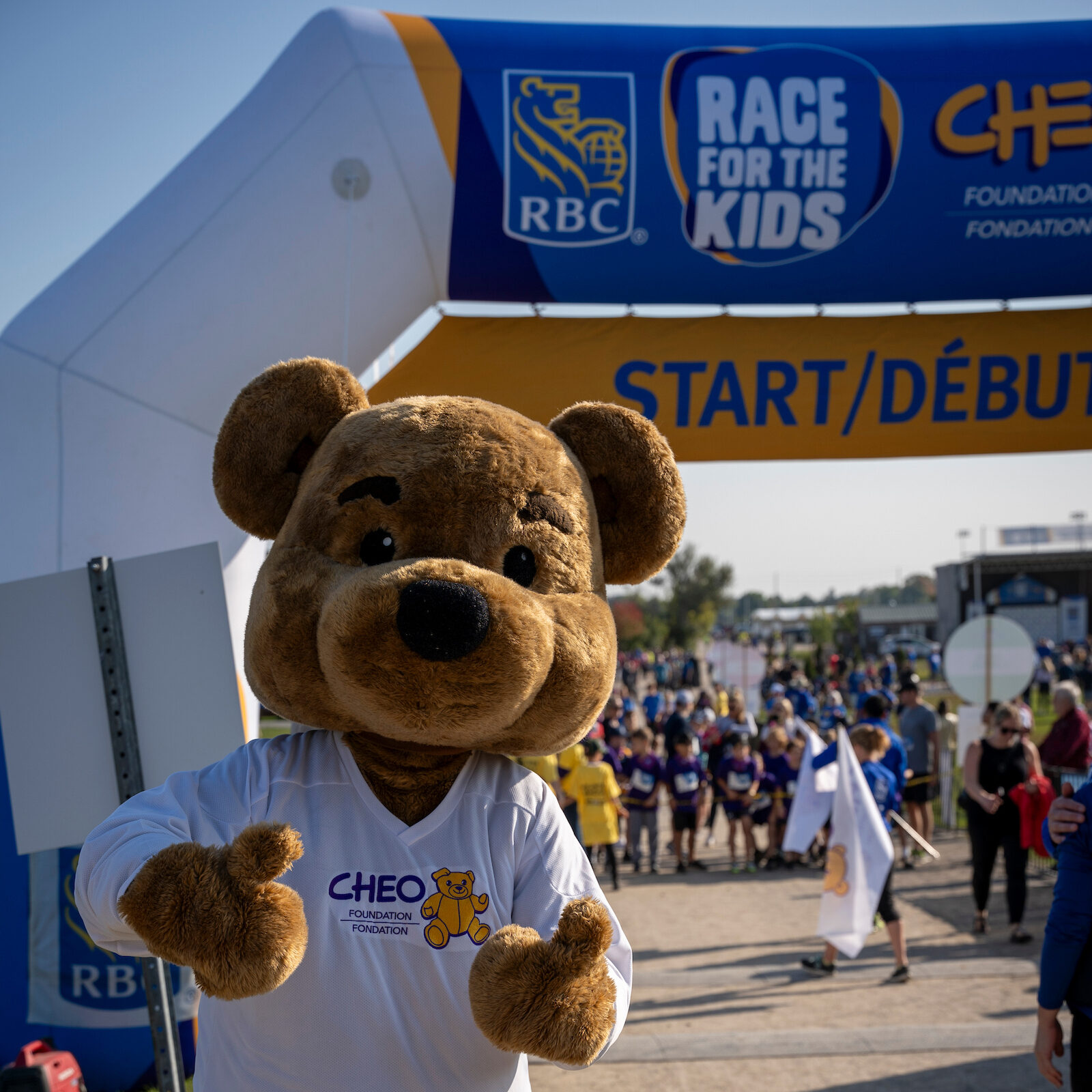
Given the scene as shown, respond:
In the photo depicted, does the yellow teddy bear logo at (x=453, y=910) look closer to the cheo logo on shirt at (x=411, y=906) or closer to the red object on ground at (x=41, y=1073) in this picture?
the cheo logo on shirt at (x=411, y=906)

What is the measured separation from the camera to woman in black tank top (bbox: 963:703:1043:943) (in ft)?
24.0

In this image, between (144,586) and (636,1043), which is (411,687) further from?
(636,1043)

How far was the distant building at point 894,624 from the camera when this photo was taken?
55625 mm

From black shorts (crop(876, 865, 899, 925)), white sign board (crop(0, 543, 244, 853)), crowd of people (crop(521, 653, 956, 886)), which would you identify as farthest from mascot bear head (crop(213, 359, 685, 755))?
crowd of people (crop(521, 653, 956, 886))

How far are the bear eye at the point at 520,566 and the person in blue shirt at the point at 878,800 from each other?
17.4 ft

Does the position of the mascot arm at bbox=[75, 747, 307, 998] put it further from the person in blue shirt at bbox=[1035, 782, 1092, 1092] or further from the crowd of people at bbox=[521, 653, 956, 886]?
the crowd of people at bbox=[521, 653, 956, 886]

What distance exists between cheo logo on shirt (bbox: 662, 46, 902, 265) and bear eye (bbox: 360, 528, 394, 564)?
330 centimetres

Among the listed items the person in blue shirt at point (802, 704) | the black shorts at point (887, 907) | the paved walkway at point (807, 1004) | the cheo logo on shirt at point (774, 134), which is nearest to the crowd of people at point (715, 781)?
the paved walkway at point (807, 1004)

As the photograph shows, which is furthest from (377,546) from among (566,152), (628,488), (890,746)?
(890,746)

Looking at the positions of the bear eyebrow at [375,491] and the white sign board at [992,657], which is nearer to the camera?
the bear eyebrow at [375,491]

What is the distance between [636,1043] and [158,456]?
3860mm

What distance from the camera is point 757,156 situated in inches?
188

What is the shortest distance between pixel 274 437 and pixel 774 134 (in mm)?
3335

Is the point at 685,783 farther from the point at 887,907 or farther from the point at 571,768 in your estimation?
the point at 887,907
